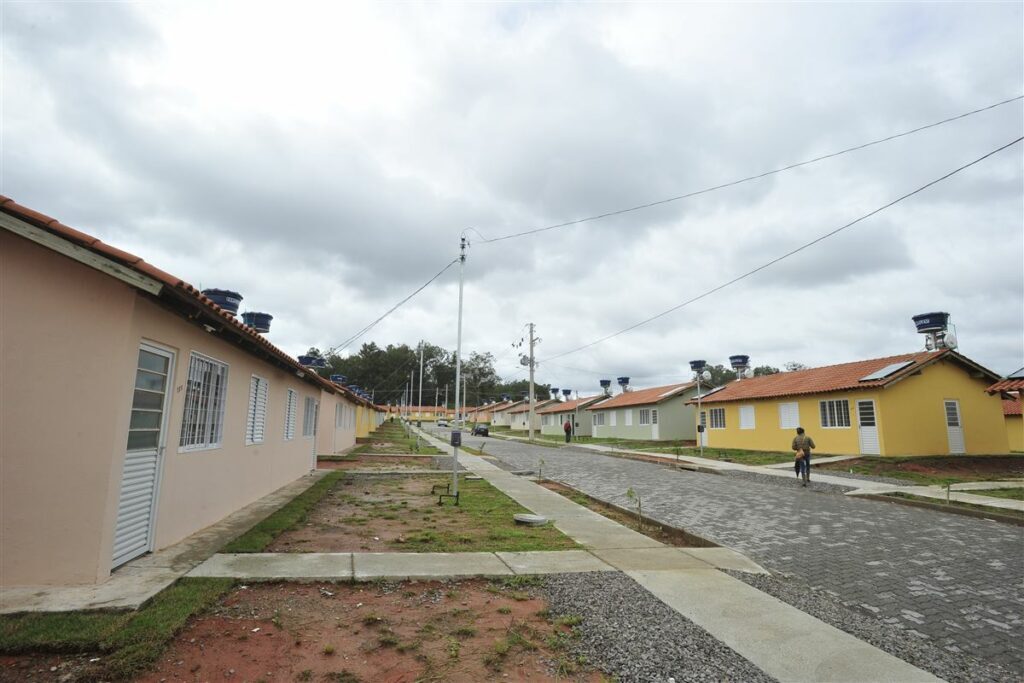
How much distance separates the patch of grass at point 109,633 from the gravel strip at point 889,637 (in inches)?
215

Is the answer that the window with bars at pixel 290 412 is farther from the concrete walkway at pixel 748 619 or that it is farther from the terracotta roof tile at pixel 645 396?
the terracotta roof tile at pixel 645 396

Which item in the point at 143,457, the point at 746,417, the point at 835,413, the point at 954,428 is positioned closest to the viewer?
the point at 143,457

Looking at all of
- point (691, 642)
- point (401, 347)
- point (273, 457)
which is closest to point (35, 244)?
point (691, 642)

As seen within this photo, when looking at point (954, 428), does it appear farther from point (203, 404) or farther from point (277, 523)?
point (203, 404)

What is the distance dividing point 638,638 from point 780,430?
2482cm

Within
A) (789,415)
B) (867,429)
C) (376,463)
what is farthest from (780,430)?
(376,463)

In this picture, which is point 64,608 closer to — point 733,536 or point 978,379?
point 733,536

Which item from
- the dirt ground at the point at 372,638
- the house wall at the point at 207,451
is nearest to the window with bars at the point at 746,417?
the house wall at the point at 207,451

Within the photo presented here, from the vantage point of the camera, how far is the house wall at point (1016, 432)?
106 feet

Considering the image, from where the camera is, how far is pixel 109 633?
393 centimetres

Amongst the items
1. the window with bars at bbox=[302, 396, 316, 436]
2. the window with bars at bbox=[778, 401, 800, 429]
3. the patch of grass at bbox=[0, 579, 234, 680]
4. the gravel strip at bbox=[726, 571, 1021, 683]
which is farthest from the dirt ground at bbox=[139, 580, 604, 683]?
the window with bars at bbox=[778, 401, 800, 429]

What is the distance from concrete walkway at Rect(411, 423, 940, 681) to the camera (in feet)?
12.9

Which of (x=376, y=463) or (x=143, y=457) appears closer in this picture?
(x=143, y=457)

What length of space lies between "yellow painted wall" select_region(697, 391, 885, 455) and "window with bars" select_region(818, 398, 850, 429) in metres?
0.14
